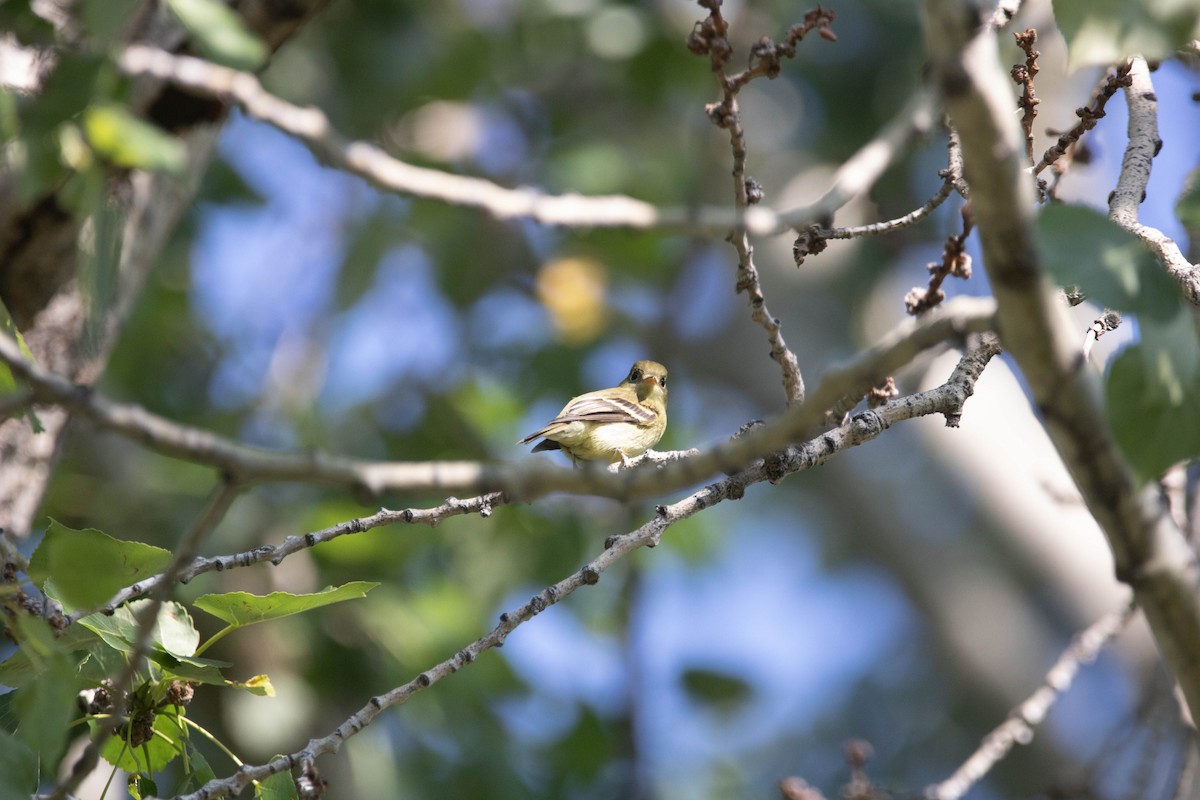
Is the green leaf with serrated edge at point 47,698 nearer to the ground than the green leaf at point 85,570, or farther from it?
nearer to the ground

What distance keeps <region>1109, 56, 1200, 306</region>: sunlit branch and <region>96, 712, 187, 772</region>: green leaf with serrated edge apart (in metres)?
2.00

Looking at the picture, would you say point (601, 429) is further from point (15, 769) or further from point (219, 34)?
point (15, 769)

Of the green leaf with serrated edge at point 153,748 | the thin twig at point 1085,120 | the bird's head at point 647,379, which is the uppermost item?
the bird's head at point 647,379

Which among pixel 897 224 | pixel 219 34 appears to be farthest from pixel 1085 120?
pixel 219 34

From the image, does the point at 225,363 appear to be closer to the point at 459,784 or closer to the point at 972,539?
the point at 459,784

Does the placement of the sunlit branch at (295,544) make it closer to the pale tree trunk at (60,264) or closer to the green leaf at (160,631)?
the green leaf at (160,631)

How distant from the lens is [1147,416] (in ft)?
4.10

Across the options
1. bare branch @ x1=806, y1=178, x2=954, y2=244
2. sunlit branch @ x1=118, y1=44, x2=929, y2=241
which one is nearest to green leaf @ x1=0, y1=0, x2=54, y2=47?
sunlit branch @ x1=118, y1=44, x2=929, y2=241

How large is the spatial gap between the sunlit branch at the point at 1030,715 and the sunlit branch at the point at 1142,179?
45.0 inches

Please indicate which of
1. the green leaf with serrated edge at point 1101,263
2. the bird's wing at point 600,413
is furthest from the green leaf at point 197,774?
the bird's wing at point 600,413

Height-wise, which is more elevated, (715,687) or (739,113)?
(715,687)

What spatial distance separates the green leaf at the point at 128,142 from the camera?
208 centimetres

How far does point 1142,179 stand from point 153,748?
7.45 ft

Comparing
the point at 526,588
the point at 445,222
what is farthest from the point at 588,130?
the point at 526,588
